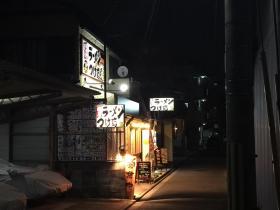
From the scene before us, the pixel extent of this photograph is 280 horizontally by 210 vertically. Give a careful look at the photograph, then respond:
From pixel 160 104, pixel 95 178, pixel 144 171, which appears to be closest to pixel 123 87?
pixel 144 171

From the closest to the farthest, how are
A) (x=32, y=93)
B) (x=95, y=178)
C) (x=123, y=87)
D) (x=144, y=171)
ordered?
(x=32, y=93)
(x=95, y=178)
(x=144, y=171)
(x=123, y=87)

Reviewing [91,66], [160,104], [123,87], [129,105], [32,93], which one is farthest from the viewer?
[160,104]

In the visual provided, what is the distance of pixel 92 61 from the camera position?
23266 mm

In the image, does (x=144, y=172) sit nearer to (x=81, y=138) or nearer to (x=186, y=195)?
(x=186, y=195)

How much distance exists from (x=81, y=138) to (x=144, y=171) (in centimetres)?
589

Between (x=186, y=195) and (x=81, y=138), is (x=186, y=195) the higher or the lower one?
the lower one

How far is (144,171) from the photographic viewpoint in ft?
79.5

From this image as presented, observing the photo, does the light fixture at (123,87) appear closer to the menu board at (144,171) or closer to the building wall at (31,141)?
the menu board at (144,171)

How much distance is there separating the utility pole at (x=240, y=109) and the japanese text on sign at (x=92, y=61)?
18071mm

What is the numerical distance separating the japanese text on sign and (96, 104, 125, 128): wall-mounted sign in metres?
3.71

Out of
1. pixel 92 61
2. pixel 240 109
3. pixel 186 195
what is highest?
pixel 92 61

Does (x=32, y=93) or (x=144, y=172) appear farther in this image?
(x=144, y=172)

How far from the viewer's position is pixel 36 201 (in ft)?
54.0

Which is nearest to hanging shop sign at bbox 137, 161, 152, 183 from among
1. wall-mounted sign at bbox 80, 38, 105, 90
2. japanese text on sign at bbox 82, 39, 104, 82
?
wall-mounted sign at bbox 80, 38, 105, 90
